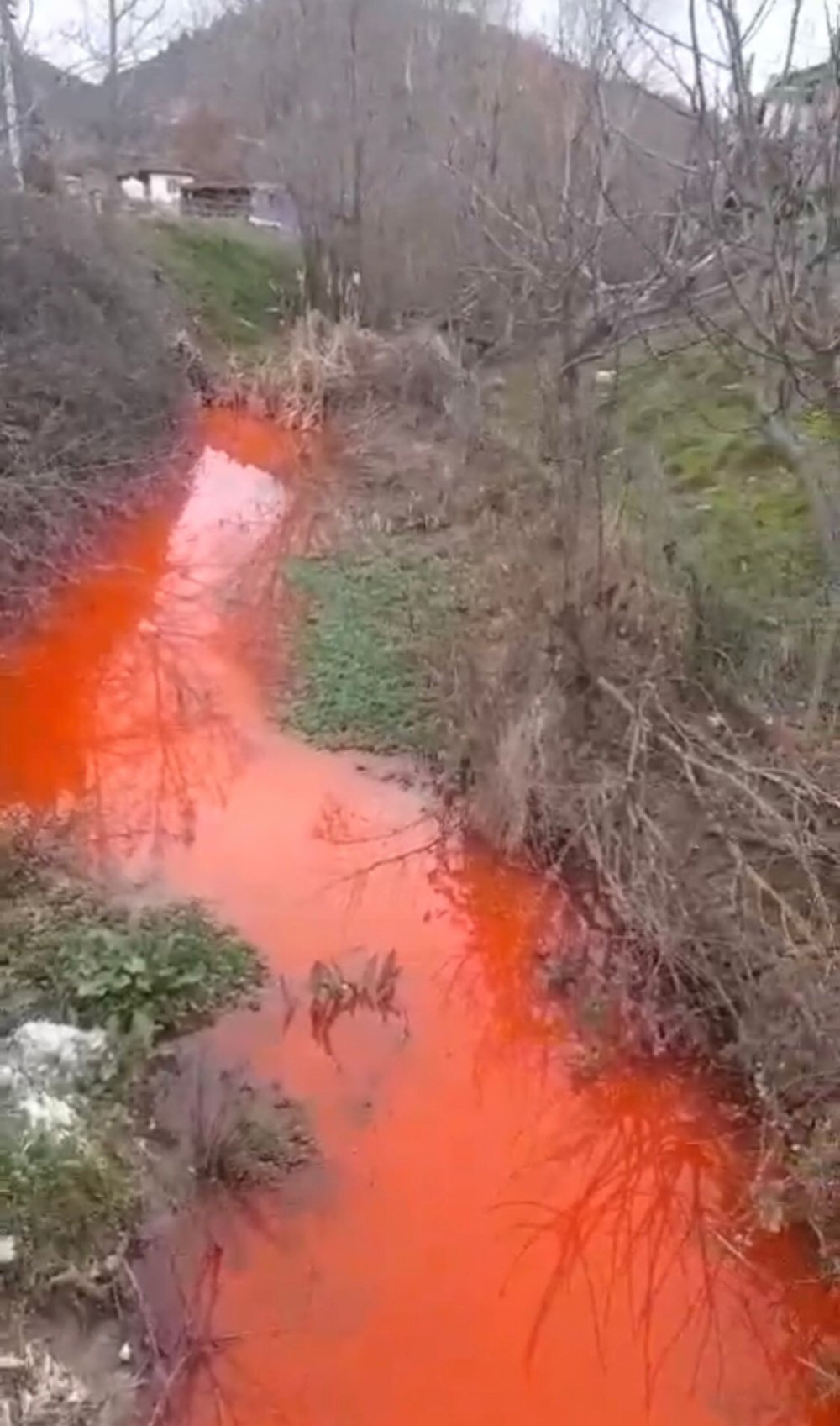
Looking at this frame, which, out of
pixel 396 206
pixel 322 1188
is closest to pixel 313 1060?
pixel 322 1188

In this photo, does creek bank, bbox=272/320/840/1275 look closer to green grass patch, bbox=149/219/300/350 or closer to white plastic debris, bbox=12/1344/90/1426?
white plastic debris, bbox=12/1344/90/1426

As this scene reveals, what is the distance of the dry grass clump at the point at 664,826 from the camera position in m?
5.23

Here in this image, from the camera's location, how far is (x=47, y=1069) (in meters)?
5.21

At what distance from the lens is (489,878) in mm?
7000

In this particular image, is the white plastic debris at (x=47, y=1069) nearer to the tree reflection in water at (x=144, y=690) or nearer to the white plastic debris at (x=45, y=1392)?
the white plastic debris at (x=45, y=1392)

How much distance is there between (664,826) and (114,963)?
2474 millimetres

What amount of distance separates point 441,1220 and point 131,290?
11.2 meters

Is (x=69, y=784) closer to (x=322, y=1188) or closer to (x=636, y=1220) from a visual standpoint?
(x=322, y=1188)

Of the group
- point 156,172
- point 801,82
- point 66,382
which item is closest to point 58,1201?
point 801,82

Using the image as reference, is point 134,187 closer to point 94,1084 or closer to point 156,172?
point 156,172

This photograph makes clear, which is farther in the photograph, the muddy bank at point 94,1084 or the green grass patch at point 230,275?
the green grass patch at point 230,275

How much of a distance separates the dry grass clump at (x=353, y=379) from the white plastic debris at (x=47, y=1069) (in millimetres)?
9630

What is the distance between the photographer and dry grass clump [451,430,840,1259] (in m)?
5.23

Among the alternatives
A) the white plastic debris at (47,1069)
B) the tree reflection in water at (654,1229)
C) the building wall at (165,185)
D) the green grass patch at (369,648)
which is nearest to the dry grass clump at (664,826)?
the tree reflection in water at (654,1229)
